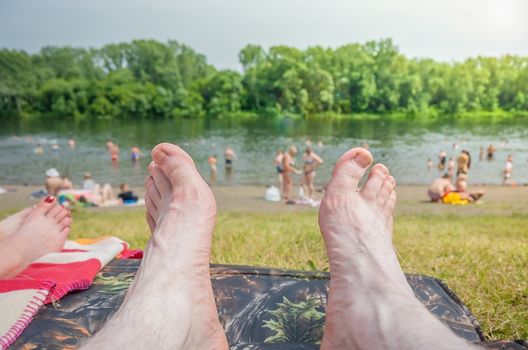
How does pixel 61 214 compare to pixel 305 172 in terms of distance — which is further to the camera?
pixel 305 172

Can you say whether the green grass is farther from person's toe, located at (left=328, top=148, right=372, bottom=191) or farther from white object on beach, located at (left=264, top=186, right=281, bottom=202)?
white object on beach, located at (left=264, top=186, right=281, bottom=202)

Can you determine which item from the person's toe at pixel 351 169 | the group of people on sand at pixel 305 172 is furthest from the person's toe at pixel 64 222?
the group of people on sand at pixel 305 172

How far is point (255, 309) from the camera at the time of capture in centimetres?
133

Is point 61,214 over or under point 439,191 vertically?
over

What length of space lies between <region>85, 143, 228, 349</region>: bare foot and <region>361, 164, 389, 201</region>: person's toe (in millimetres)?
465

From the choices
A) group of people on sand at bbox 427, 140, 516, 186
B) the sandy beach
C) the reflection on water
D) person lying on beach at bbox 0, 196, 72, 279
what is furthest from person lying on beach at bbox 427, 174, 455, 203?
person lying on beach at bbox 0, 196, 72, 279

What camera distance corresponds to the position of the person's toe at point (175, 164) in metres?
1.37

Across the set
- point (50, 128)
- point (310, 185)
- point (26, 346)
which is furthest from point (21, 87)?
point (26, 346)

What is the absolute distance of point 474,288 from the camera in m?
1.78

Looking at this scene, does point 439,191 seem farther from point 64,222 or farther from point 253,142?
point 253,142

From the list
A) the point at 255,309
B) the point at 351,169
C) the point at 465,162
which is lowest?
the point at 465,162

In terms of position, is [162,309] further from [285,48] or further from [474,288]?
[285,48]

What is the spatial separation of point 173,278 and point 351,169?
0.64 metres

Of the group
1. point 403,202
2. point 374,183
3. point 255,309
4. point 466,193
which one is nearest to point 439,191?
point 466,193
